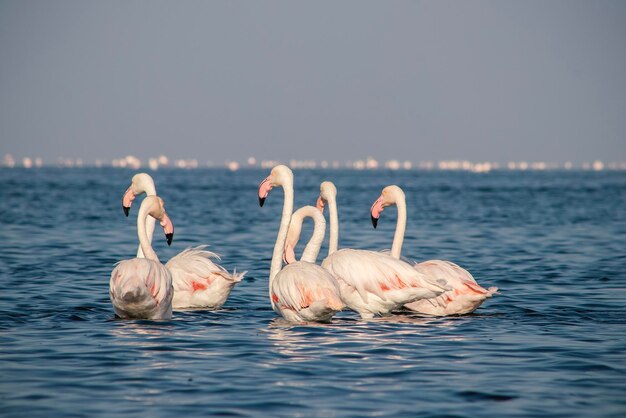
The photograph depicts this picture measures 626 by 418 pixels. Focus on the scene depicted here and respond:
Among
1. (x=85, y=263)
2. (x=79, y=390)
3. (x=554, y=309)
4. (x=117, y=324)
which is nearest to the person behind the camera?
(x=79, y=390)

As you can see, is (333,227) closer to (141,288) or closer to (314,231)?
(314,231)

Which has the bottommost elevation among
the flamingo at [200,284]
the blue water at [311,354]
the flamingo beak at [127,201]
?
the blue water at [311,354]

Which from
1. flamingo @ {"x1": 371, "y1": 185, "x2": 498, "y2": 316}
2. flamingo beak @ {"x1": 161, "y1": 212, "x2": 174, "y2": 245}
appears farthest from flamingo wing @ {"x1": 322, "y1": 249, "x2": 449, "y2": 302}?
flamingo beak @ {"x1": 161, "y1": 212, "x2": 174, "y2": 245}

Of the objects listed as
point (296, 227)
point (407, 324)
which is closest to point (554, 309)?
point (407, 324)

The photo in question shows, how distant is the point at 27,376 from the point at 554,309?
7.49m

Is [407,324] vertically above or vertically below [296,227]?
below

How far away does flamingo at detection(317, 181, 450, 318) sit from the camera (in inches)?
473

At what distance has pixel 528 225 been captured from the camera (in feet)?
109

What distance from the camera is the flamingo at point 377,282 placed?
39.4 ft

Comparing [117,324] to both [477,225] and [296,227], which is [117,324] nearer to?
[296,227]

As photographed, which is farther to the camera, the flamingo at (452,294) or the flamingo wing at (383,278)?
the flamingo at (452,294)

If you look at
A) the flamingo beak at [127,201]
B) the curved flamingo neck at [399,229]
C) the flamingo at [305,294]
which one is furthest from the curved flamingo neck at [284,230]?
the flamingo beak at [127,201]

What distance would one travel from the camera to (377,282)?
12.1 metres

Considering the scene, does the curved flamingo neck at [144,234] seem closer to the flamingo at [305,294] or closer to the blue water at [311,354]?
the blue water at [311,354]
